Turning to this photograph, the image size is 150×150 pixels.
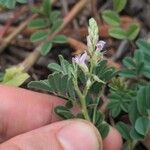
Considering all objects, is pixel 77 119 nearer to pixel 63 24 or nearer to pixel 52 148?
pixel 52 148

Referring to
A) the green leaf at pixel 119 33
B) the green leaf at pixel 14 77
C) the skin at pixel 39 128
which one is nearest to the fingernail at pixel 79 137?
the skin at pixel 39 128

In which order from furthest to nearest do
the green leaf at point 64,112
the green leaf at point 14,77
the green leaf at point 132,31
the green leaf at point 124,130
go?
the green leaf at point 132,31 < the green leaf at point 14,77 < the green leaf at point 124,130 < the green leaf at point 64,112

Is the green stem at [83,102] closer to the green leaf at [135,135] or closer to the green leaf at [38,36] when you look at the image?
the green leaf at [135,135]

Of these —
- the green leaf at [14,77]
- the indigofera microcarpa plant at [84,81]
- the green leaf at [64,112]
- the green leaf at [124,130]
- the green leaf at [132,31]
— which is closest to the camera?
the indigofera microcarpa plant at [84,81]

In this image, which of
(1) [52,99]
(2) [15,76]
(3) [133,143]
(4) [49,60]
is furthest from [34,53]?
(3) [133,143]

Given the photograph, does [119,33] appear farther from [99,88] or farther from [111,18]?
[99,88]

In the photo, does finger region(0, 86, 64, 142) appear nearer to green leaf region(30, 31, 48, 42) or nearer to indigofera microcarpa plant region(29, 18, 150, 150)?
indigofera microcarpa plant region(29, 18, 150, 150)

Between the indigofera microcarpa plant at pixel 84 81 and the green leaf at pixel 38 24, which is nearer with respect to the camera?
the indigofera microcarpa plant at pixel 84 81

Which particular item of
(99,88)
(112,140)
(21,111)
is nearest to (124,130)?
(112,140)
